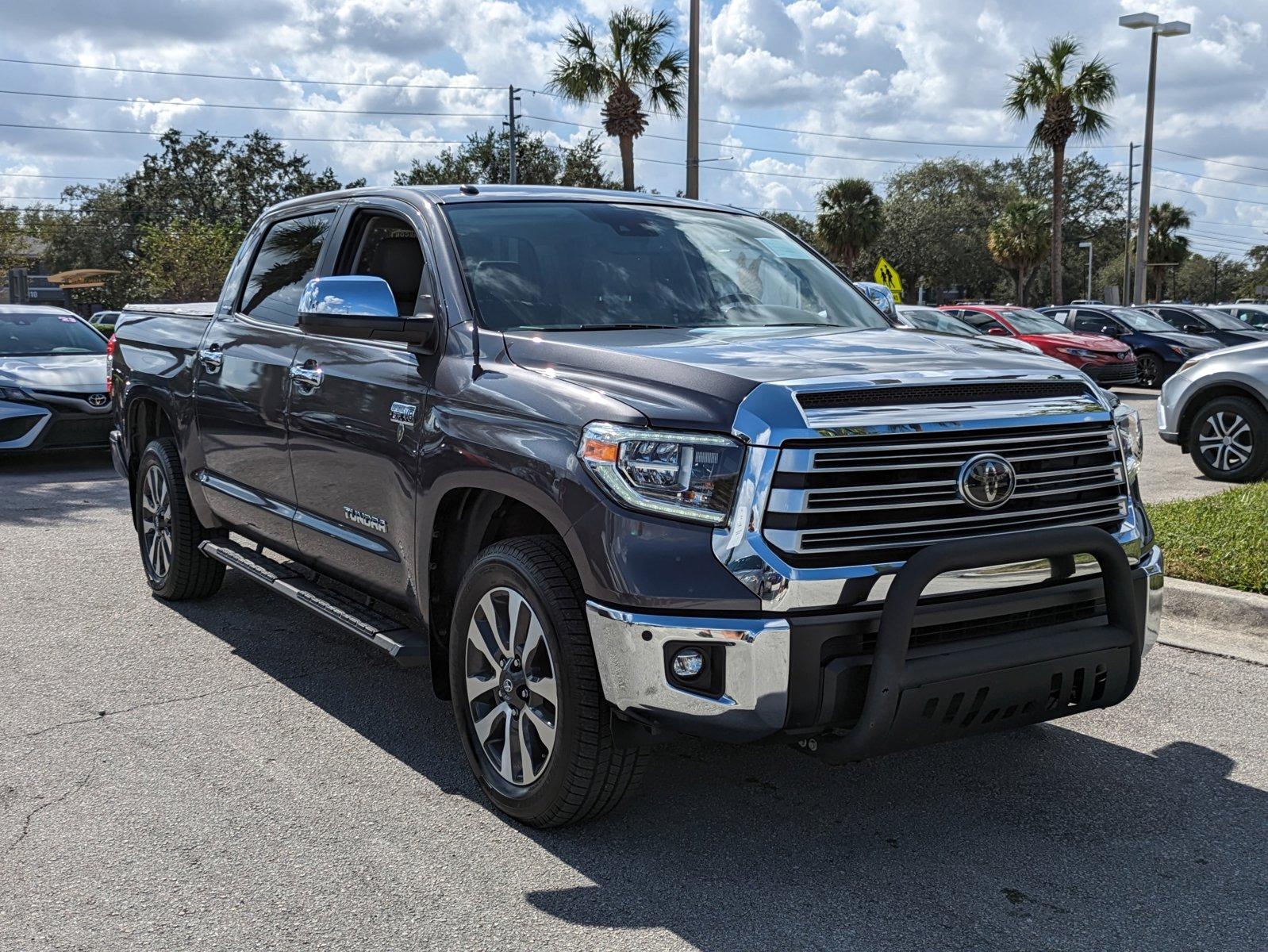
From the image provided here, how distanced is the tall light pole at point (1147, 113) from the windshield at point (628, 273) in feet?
88.4

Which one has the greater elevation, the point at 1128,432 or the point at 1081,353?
the point at 1128,432

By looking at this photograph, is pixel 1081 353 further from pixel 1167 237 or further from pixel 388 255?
pixel 1167 237

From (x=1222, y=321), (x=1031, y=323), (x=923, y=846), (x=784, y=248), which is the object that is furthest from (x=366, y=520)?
(x=1222, y=321)

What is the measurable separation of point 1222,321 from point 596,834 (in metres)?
25.2

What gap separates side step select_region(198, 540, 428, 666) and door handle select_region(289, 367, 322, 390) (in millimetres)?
809

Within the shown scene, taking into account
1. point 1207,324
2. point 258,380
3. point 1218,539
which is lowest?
point 1218,539

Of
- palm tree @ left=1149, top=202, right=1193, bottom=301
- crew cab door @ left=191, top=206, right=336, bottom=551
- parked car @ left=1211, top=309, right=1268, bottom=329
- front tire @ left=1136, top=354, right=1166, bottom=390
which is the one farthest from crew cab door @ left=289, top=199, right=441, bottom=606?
palm tree @ left=1149, top=202, right=1193, bottom=301

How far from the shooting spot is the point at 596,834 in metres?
3.81

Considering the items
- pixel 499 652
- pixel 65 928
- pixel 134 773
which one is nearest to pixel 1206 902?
pixel 499 652

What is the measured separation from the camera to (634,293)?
4.58 m

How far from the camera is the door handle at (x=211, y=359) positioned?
5.80 meters

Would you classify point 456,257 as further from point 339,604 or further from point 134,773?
point 134,773

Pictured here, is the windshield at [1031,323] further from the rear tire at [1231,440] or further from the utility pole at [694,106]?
the rear tire at [1231,440]

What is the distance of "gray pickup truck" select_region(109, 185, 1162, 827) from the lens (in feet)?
10.7
